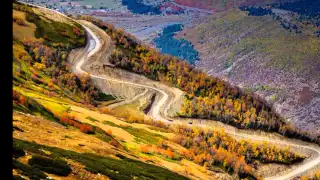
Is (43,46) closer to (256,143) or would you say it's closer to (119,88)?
(119,88)

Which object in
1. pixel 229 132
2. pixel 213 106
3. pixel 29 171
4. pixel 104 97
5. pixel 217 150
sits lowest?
pixel 229 132

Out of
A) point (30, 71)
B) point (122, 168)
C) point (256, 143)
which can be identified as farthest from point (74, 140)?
point (256, 143)

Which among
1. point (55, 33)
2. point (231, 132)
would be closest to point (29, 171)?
point (231, 132)

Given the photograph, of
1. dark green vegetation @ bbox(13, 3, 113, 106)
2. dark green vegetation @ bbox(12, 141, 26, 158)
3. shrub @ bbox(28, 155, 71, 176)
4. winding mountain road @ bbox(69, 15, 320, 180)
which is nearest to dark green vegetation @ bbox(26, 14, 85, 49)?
dark green vegetation @ bbox(13, 3, 113, 106)

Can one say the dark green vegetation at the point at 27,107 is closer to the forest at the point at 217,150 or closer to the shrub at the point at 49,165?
the shrub at the point at 49,165

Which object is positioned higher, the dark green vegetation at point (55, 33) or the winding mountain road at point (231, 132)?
the dark green vegetation at point (55, 33)

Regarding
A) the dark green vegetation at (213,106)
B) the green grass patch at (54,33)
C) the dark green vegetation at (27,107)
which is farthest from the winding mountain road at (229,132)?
the dark green vegetation at (27,107)

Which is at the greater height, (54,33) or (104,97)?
(54,33)

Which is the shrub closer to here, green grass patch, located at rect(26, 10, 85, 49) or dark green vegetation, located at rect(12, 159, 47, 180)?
dark green vegetation, located at rect(12, 159, 47, 180)

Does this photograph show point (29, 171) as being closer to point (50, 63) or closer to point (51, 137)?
point (51, 137)
